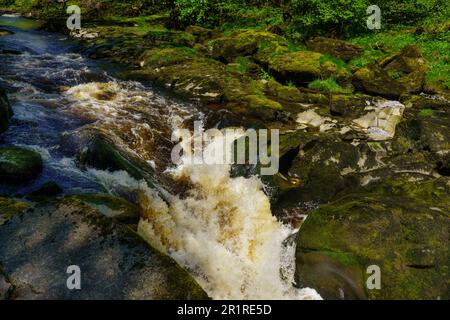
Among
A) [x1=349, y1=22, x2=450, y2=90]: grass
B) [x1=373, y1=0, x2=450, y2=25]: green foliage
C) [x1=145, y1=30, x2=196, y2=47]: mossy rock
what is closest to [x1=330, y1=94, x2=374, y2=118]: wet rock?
[x1=349, y1=22, x2=450, y2=90]: grass

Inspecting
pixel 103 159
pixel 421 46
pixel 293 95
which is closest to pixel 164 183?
pixel 103 159

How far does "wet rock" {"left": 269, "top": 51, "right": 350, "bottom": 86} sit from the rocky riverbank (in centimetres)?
5

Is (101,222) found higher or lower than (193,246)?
higher

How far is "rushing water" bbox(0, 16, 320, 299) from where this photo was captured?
7.59 m

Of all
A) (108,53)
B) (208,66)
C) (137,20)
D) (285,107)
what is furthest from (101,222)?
(137,20)

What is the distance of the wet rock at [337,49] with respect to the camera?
1945 cm

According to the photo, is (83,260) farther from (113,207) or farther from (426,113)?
(426,113)

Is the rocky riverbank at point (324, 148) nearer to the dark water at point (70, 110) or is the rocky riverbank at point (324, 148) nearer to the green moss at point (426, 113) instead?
the green moss at point (426, 113)

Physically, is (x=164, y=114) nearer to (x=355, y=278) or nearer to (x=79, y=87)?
(x=79, y=87)

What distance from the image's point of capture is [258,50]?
20156 millimetres

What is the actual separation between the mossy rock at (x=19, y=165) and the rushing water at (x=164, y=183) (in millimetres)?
249

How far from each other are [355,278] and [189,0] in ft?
82.4

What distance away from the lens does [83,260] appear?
16.7ft

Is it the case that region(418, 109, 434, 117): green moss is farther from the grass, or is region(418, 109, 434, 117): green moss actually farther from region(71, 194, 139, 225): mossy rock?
region(71, 194, 139, 225): mossy rock
